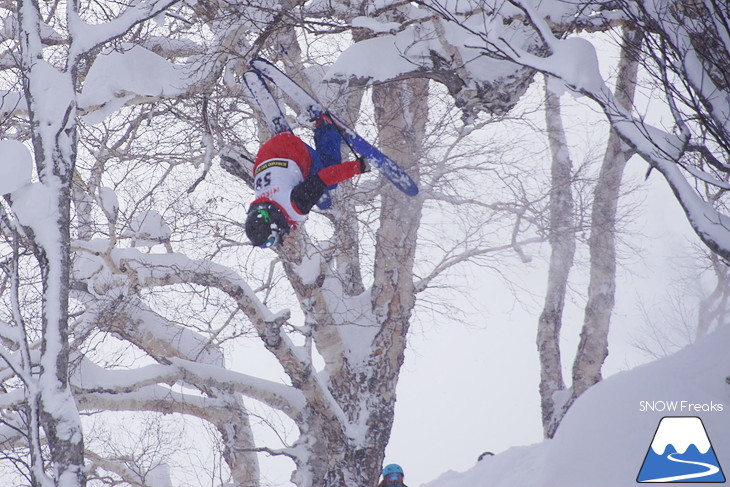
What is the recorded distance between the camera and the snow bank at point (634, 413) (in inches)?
161

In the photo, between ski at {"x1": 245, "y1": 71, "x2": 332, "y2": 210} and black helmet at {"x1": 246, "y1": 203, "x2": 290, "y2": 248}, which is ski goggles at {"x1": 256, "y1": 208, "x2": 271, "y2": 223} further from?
ski at {"x1": 245, "y1": 71, "x2": 332, "y2": 210}

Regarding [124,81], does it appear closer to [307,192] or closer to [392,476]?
[307,192]

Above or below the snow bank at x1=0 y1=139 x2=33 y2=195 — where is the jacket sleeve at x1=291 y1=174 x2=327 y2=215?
below

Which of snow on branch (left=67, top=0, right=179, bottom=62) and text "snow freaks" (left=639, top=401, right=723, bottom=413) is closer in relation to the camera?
text "snow freaks" (left=639, top=401, right=723, bottom=413)

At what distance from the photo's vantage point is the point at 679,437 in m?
4.00

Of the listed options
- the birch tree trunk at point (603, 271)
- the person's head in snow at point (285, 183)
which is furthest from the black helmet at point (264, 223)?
the birch tree trunk at point (603, 271)

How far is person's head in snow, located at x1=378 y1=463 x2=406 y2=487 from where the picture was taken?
6.03 meters

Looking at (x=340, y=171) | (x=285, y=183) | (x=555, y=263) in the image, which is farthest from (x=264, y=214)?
(x=555, y=263)

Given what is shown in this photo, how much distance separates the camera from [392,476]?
605 cm

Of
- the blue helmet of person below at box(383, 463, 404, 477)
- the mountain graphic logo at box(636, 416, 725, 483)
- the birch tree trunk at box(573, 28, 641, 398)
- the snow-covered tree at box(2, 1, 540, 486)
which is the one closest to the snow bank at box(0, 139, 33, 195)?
the snow-covered tree at box(2, 1, 540, 486)

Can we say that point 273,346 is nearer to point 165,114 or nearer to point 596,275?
point 165,114

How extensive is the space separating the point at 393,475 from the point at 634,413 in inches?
101

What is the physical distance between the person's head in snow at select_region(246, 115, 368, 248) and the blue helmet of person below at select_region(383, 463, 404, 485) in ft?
9.16

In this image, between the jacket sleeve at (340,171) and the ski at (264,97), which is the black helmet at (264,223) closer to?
the jacket sleeve at (340,171)
